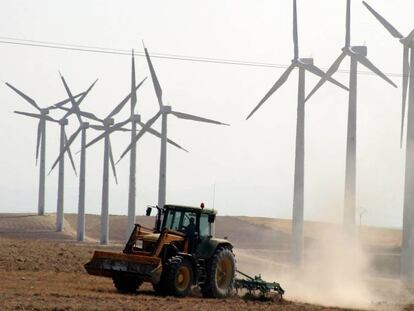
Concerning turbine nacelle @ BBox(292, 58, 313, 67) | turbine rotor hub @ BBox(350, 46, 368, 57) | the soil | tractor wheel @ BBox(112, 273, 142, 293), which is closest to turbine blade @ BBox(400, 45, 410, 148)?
turbine rotor hub @ BBox(350, 46, 368, 57)

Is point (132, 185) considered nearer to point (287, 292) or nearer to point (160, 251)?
point (287, 292)

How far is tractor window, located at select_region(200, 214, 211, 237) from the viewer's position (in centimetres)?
3234

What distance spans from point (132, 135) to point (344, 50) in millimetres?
20491

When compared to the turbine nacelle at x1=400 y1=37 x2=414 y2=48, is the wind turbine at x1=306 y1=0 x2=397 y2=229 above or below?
below

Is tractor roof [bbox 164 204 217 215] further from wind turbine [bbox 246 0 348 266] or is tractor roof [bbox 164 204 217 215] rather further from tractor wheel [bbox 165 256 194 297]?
wind turbine [bbox 246 0 348 266]

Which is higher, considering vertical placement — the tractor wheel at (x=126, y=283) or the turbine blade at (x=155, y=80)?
the turbine blade at (x=155, y=80)

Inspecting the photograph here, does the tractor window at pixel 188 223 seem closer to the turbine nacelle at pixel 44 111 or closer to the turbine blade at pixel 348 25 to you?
Result: the turbine blade at pixel 348 25

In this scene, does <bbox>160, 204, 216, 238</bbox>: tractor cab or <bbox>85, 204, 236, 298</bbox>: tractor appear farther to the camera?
<bbox>160, 204, 216, 238</bbox>: tractor cab

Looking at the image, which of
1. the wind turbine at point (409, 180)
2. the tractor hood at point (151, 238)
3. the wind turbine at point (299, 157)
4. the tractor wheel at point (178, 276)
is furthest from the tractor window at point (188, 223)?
the wind turbine at point (299, 157)

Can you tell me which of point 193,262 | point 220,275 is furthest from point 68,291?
point 220,275

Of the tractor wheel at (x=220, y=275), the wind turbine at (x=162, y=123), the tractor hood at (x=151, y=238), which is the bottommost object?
the tractor wheel at (x=220, y=275)

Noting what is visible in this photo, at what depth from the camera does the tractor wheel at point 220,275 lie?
31766mm

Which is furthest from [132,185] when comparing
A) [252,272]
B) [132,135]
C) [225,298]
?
[225,298]

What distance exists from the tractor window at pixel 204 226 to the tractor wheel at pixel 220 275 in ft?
2.26
